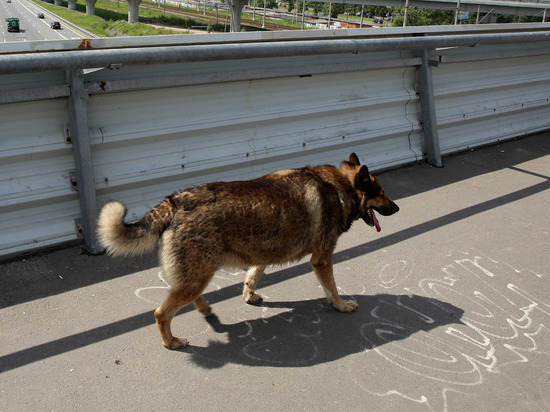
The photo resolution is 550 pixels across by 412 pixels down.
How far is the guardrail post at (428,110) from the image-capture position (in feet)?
24.9

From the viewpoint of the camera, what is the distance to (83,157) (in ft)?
16.3

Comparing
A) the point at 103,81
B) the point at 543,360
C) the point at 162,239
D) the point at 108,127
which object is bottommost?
the point at 543,360

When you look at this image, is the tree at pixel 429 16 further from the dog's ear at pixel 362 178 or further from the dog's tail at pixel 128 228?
the dog's tail at pixel 128 228

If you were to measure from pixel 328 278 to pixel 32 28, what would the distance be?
79.3 m

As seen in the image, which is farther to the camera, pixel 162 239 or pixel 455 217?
pixel 455 217

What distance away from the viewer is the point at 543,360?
398 centimetres

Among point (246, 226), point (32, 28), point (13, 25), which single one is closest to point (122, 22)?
point (32, 28)

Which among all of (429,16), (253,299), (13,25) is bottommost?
(253,299)

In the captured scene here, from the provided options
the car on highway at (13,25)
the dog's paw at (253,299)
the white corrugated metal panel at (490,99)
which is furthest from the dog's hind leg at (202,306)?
the car on highway at (13,25)

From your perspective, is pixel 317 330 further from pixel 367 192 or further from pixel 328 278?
pixel 367 192

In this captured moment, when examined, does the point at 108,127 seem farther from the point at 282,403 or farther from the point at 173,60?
the point at 282,403

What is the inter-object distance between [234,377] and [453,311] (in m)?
2.08

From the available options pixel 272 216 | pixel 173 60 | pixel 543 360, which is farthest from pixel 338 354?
pixel 173 60

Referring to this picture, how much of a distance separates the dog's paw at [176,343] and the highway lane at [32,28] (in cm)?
5065
